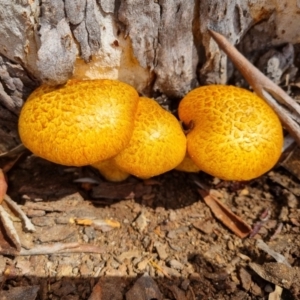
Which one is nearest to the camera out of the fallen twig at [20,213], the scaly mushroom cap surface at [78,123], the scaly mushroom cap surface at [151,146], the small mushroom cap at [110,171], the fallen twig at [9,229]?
the scaly mushroom cap surface at [78,123]

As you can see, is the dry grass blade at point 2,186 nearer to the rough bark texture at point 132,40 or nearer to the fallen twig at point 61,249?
the rough bark texture at point 132,40

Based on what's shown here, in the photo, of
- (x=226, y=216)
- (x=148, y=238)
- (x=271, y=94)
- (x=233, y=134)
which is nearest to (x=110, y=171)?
(x=148, y=238)

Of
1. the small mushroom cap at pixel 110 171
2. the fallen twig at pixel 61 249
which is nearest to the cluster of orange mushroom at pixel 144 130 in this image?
the small mushroom cap at pixel 110 171

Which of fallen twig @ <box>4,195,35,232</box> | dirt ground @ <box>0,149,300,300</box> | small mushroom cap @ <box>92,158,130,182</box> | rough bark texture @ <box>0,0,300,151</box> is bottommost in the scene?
dirt ground @ <box>0,149,300,300</box>

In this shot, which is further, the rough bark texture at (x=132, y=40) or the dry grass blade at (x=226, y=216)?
the dry grass blade at (x=226, y=216)

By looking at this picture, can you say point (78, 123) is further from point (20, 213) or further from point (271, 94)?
point (271, 94)

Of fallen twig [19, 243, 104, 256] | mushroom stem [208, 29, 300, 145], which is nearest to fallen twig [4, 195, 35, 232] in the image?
fallen twig [19, 243, 104, 256]

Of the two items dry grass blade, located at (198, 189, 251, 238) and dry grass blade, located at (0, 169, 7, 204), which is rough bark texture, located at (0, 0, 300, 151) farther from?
dry grass blade, located at (198, 189, 251, 238)
